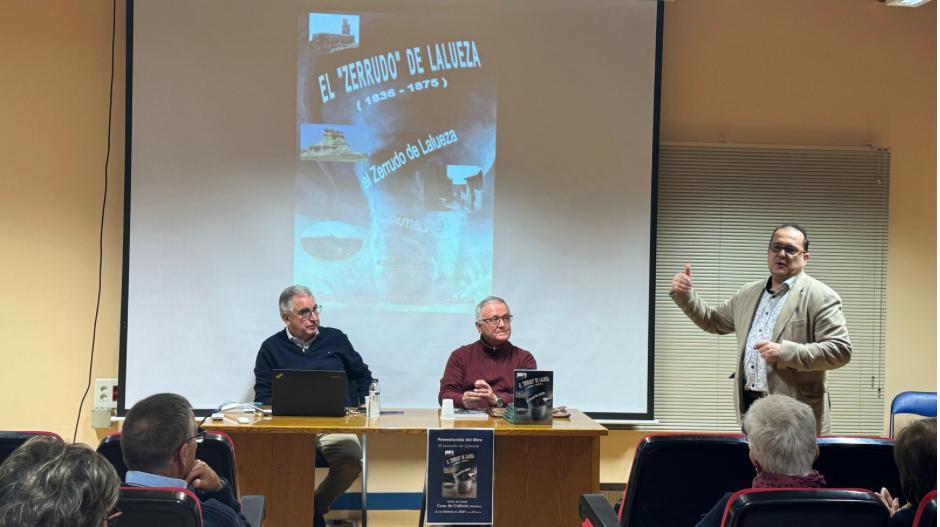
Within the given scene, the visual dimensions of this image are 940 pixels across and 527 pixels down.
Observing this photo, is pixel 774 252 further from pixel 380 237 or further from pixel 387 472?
pixel 387 472

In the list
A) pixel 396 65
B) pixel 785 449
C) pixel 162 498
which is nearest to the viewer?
pixel 162 498

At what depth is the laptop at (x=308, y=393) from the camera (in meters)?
4.34

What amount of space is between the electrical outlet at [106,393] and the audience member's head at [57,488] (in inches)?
151

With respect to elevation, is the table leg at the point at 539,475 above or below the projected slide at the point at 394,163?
below

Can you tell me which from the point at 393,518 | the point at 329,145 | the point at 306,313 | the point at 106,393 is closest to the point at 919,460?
the point at 306,313

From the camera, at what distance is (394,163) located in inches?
213

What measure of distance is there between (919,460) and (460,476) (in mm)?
2165

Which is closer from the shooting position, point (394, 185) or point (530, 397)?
point (530, 397)

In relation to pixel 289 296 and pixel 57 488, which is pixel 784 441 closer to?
pixel 57 488

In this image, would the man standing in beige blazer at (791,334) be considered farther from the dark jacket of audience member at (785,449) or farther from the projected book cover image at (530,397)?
the dark jacket of audience member at (785,449)

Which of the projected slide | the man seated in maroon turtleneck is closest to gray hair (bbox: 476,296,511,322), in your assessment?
the man seated in maroon turtleneck

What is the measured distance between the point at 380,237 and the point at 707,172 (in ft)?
6.65

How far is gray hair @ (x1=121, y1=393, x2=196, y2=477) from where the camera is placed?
244 centimetres

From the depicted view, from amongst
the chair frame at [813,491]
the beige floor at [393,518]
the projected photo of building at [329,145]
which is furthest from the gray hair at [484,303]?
the chair frame at [813,491]
